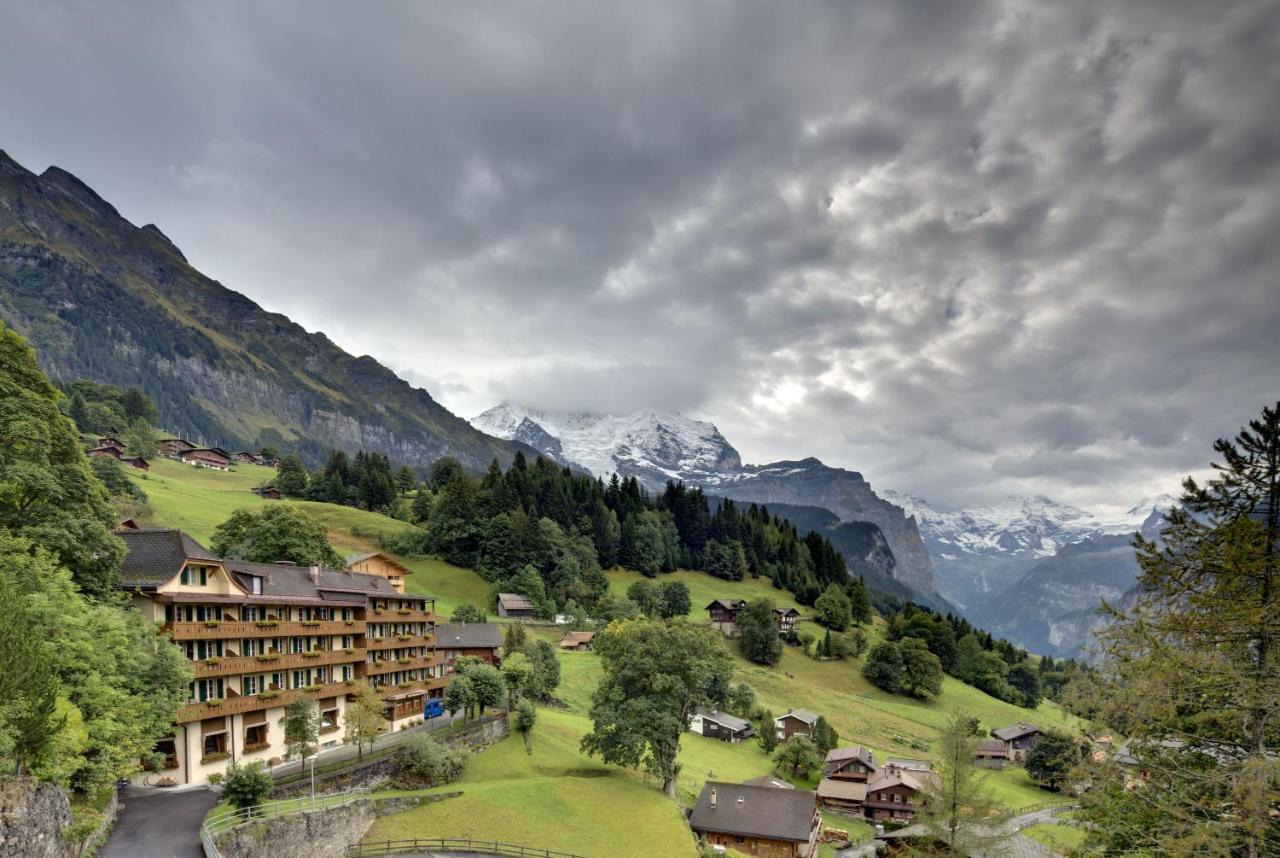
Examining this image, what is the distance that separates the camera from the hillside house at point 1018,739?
4072 inches

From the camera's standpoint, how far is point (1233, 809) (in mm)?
17812

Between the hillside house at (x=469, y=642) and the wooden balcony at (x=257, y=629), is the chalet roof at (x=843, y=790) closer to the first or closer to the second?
the hillside house at (x=469, y=642)

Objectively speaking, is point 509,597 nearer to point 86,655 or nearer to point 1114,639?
point 86,655

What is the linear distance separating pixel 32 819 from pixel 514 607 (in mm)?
92123

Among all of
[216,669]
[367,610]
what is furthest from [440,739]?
[216,669]

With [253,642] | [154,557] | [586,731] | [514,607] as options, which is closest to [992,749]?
[586,731]

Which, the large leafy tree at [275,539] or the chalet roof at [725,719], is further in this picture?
the chalet roof at [725,719]

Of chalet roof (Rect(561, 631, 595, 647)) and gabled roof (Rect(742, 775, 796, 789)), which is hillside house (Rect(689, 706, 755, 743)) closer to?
gabled roof (Rect(742, 775, 796, 789))

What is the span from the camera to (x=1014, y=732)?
10588 centimetres

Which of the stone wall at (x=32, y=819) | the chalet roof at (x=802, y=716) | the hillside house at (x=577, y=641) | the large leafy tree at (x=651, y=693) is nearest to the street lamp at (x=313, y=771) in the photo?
Result: the stone wall at (x=32, y=819)

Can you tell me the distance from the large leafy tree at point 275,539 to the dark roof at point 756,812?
157ft

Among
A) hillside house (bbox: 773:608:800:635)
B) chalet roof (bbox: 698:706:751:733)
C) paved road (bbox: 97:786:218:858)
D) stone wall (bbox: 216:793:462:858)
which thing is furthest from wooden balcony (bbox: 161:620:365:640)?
hillside house (bbox: 773:608:800:635)

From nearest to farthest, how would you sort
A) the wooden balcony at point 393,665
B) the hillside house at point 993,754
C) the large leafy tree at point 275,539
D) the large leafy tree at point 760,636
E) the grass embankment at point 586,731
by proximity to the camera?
1. the grass embankment at point 586,731
2. the wooden balcony at point 393,665
3. the large leafy tree at point 275,539
4. the hillside house at point 993,754
5. the large leafy tree at point 760,636

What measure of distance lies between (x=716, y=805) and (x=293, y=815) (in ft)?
120
